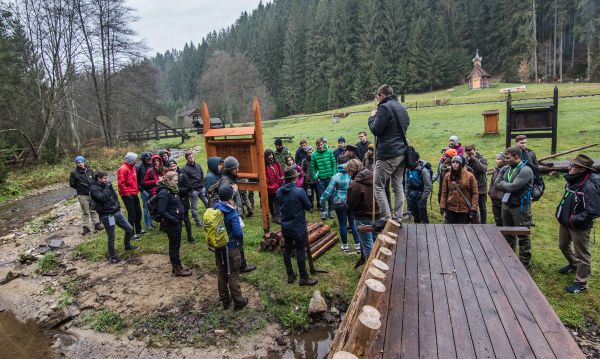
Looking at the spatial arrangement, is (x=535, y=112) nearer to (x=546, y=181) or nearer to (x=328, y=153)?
(x=546, y=181)

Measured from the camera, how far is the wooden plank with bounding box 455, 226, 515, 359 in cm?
328

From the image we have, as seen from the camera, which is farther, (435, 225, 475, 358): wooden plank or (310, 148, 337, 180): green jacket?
(310, 148, 337, 180): green jacket

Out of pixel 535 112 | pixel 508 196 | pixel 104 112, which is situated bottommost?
pixel 508 196

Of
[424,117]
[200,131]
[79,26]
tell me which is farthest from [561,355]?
[200,131]

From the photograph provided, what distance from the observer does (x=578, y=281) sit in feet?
19.6

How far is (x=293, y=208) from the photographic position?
6371mm

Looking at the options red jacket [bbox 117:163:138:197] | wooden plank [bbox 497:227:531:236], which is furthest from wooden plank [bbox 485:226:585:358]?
red jacket [bbox 117:163:138:197]

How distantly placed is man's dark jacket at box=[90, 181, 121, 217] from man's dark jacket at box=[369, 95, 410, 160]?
244 inches

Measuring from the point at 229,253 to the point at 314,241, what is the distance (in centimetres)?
250

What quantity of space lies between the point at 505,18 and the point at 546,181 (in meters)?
60.0

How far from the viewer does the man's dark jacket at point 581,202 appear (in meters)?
5.54

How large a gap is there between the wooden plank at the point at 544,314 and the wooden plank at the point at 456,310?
684 millimetres

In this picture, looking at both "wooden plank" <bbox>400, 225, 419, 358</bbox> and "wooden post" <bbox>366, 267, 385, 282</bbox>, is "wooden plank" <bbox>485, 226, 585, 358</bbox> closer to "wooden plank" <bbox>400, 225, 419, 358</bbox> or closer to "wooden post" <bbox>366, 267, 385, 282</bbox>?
"wooden plank" <bbox>400, 225, 419, 358</bbox>

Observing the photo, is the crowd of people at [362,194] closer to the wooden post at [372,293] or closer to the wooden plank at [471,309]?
the wooden plank at [471,309]
